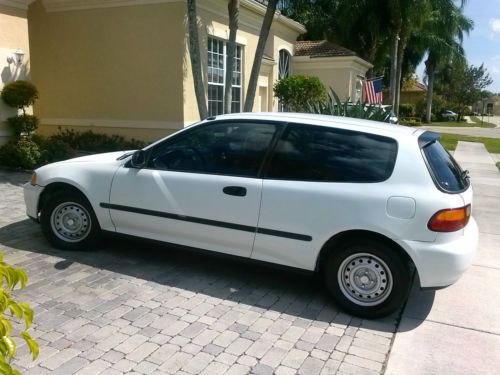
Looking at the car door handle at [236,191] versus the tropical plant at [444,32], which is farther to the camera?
the tropical plant at [444,32]

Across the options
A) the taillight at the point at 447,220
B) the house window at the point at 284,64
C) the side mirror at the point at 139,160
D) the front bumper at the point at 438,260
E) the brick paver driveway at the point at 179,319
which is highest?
the house window at the point at 284,64

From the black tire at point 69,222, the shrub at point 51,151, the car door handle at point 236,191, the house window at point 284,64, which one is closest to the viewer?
the car door handle at point 236,191

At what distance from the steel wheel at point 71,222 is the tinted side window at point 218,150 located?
3.35 feet

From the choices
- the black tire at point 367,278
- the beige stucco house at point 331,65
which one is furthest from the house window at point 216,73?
the black tire at point 367,278

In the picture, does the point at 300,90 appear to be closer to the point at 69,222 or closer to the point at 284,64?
the point at 284,64

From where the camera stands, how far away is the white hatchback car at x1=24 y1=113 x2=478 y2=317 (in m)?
3.85

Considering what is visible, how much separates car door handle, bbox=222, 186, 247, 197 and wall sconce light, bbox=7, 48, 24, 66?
8.19 metres

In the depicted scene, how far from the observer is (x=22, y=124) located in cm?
1026

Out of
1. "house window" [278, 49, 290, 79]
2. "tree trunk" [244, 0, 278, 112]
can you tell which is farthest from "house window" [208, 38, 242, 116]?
"house window" [278, 49, 290, 79]

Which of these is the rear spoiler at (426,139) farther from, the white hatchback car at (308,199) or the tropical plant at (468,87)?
the tropical plant at (468,87)

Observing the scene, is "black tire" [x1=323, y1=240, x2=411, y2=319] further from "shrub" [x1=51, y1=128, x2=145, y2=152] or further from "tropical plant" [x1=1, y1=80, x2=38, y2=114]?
"shrub" [x1=51, y1=128, x2=145, y2=152]

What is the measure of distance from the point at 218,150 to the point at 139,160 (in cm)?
87

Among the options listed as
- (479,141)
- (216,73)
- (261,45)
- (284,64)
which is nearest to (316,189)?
(261,45)

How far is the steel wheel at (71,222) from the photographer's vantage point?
202 inches
